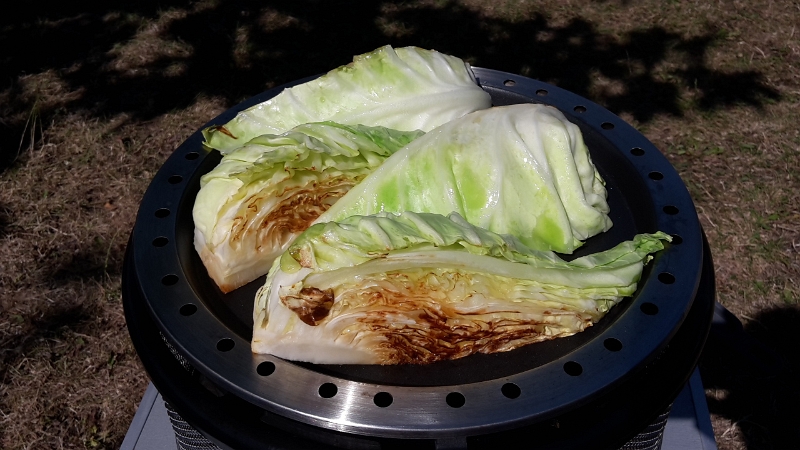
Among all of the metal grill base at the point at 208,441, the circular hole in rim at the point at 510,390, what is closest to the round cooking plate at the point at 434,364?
the circular hole in rim at the point at 510,390

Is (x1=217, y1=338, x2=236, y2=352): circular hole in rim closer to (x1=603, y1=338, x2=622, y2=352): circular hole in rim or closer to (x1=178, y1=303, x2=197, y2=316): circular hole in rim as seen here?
(x1=178, y1=303, x2=197, y2=316): circular hole in rim

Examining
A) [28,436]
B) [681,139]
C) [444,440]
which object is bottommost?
[28,436]

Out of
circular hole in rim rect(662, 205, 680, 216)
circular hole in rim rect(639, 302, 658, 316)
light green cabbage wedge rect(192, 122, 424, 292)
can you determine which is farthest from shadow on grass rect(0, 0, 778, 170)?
circular hole in rim rect(639, 302, 658, 316)

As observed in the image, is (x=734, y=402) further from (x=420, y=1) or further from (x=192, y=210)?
(x=420, y=1)

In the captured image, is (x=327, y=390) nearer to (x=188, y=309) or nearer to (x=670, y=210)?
(x=188, y=309)

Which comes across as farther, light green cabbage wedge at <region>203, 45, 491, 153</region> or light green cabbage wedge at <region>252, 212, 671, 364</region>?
light green cabbage wedge at <region>203, 45, 491, 153</region>

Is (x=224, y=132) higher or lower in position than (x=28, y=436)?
higher

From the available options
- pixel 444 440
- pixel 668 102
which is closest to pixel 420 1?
pixel 668 102
